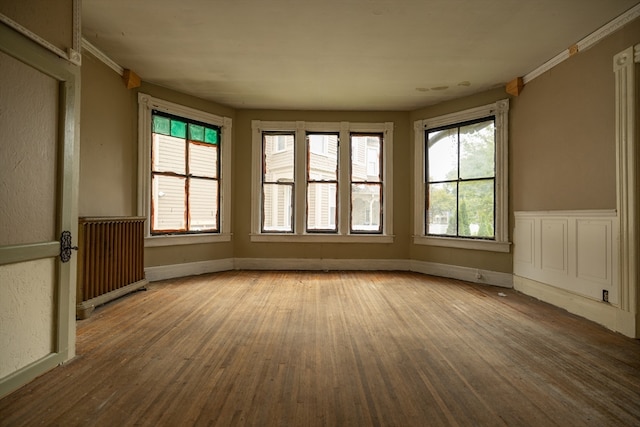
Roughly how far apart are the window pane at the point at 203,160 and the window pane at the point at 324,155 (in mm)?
1679

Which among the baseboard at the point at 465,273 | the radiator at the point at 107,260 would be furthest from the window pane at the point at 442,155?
the radiator at the point at 107,260

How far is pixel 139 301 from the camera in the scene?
13.4ft

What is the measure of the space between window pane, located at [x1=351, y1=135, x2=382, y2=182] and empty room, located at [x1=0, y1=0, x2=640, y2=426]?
4cm

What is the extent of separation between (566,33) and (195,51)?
13.3 feet

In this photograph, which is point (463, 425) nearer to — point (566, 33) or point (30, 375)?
point (30, 375)

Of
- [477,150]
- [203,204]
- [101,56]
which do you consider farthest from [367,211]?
[101,56]

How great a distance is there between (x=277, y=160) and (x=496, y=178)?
364 cm

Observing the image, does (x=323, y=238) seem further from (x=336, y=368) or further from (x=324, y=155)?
(x=336, y=368)

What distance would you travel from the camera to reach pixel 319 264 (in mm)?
6387

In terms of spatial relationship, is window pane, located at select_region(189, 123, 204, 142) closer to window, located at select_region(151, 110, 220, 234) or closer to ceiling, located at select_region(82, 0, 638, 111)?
window, located at select_region(151, 110, 220, 234)

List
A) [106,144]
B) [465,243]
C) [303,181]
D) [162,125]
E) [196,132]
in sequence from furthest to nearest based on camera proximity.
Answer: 1. [303,181]
2. [196,132]
3. [465,243]
4. [162,125]
5. [106,144]

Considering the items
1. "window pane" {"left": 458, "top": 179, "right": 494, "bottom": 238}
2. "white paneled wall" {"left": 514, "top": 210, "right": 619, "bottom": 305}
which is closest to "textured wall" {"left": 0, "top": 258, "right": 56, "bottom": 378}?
"white paneled wall" {"left": 514, "top": 210, "right": 619, "bottom": 305}

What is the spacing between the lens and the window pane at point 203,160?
5.76 meters

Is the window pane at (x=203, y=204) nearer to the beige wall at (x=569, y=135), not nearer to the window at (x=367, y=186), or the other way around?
the window at (x=367, y=186)
